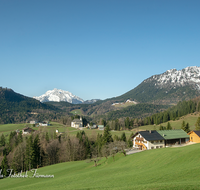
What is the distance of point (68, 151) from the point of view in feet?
245

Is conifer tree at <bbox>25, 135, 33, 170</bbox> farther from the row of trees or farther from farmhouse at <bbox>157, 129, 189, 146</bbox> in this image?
farmhouse at <bbox>157, 129, 189, 146</bbox>

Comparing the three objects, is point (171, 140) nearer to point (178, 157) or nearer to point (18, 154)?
point (178, 157)

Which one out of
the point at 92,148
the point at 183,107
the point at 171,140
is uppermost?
the point at 183,107

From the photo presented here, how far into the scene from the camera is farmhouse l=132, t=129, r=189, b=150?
59.8m

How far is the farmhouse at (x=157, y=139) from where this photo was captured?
59.8 meters

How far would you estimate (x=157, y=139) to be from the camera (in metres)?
60.0

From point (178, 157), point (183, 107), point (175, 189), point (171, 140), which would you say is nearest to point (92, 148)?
point (171, 140)

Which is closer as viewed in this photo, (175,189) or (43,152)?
(175,189)

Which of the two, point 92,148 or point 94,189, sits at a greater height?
point 94,189

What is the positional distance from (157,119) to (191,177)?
14643 cm

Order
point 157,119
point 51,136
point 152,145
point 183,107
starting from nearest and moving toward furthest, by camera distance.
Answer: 1. point 152,145
2. point 51,136
3. point 157,119
4. point 183,107

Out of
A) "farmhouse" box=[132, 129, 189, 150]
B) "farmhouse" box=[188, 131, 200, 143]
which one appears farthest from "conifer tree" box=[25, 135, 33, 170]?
"farmhouse" box=[188, 131, 200, 143]

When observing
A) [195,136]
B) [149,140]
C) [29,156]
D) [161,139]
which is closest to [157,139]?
[161,139]

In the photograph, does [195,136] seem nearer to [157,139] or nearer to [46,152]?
[157,139]
